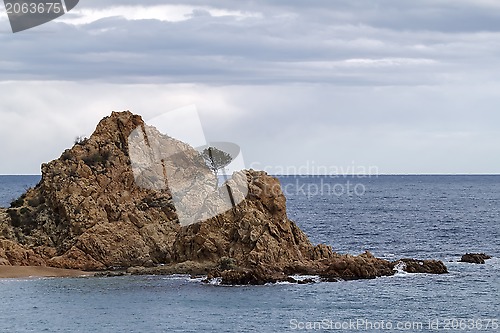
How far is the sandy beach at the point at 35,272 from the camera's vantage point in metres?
68.2

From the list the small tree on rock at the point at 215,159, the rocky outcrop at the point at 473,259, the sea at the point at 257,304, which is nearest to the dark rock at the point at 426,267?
the sea at the point at 257,304

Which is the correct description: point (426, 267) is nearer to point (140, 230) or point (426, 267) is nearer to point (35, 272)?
point (140, 230)

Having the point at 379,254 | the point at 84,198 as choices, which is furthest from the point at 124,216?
the point at 379,254

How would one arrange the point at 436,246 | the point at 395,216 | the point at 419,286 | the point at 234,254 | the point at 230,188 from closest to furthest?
the point at 419,286 → the point at 234,254 → the point at 230,188 → the point at 436,246 → the point at 395,216

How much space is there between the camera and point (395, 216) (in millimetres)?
144875

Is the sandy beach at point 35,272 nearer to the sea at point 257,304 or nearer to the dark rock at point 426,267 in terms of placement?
the sea at point 257,304

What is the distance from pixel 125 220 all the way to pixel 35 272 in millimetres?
10484

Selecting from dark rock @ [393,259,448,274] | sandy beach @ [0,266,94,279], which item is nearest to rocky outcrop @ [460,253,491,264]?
dark rock @ [393,259,448,274]

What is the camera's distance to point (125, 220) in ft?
253

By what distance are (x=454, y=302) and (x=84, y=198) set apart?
1406 inches

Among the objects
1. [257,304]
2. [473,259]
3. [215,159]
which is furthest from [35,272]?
[473,259]

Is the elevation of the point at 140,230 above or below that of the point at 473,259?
above

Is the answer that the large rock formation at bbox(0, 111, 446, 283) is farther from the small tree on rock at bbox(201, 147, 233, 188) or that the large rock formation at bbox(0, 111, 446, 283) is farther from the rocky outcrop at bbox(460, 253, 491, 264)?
the rocky outcrop at bbox(460, 253, 491, 264)

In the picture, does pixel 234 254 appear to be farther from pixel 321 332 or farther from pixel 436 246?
pixel 436 246
